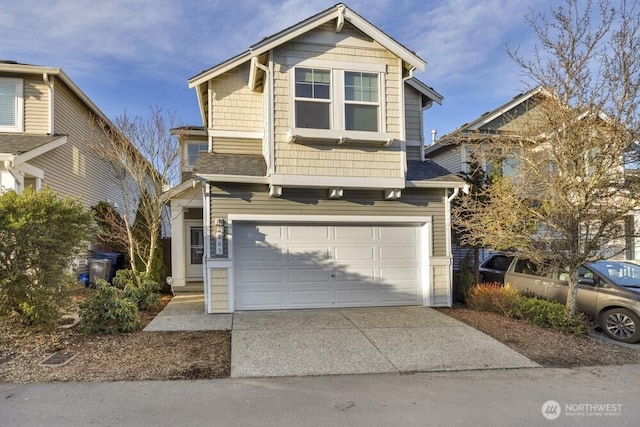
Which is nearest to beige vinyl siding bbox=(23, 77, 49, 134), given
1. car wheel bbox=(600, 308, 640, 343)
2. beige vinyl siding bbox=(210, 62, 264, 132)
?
beige vinyl siding bbox=(210, 62, 264, 132)

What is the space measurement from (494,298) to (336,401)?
5.81 meters

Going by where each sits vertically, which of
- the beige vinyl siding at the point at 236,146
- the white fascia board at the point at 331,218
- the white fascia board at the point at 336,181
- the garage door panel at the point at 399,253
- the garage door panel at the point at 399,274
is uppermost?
the beige vinyl siding at the point at 236,146

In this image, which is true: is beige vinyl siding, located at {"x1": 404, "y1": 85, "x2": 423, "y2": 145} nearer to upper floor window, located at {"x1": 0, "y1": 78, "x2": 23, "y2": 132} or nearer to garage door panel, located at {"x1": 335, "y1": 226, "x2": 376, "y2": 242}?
garage door panel, located at {"x1": 335, "y1": 226, "x2": 376, "y2": 242}

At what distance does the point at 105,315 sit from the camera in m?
6.84

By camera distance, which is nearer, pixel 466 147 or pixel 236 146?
pixel 236 146

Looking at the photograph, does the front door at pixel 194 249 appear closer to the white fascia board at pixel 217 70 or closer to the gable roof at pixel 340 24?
the white fascia board at pixel 217 70

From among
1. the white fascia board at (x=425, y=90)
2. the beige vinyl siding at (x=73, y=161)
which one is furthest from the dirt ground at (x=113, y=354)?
the white fascia board at (x=425, y=90)

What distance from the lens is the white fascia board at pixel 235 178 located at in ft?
27.9

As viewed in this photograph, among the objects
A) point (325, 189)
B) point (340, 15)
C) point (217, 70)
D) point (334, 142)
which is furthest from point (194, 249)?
point (340, 15)

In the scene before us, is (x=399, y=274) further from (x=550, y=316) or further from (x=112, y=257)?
(x=112, y=257)

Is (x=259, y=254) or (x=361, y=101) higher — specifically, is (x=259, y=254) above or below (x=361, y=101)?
below

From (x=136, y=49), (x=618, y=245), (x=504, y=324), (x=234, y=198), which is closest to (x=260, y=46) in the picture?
(x=234, y=198)

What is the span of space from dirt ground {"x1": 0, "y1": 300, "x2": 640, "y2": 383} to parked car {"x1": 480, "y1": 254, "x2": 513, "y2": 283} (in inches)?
121
